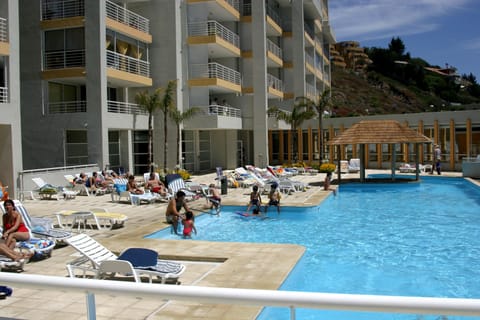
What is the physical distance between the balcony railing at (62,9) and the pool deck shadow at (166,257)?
11.5 m

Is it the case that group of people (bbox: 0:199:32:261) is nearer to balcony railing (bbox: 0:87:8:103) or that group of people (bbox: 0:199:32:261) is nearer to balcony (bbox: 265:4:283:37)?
balcony railing (bbox: 0:87:8:103)

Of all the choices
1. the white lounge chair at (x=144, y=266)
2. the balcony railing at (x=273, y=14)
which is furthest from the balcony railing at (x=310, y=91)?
the white lounge chair at (x=144, y=266)

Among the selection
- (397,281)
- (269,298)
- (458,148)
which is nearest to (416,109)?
(458,148)

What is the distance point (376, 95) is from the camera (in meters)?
107

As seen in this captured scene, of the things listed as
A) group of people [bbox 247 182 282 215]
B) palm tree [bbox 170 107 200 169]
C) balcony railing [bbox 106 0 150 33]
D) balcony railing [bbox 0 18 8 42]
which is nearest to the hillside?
palm tree [bbox 170 107 200 169]

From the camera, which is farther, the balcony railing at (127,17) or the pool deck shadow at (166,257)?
the balcony railing at (127,17)

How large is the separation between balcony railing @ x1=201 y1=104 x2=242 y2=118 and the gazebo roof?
8.45 m

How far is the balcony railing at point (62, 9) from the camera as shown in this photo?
→ 81.0 feet

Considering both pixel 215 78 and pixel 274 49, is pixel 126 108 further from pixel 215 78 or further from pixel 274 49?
pixel 274 49

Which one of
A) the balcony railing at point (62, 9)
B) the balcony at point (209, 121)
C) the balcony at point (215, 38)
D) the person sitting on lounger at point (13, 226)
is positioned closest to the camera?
the person sitting on lounger at point (13, 226)

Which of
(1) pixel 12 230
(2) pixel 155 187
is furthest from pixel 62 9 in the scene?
(1) pixel 12 230

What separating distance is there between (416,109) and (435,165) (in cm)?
8076

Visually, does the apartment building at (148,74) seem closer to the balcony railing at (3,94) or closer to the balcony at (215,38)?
the balcony at (215,38)

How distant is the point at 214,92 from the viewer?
35.5 m
